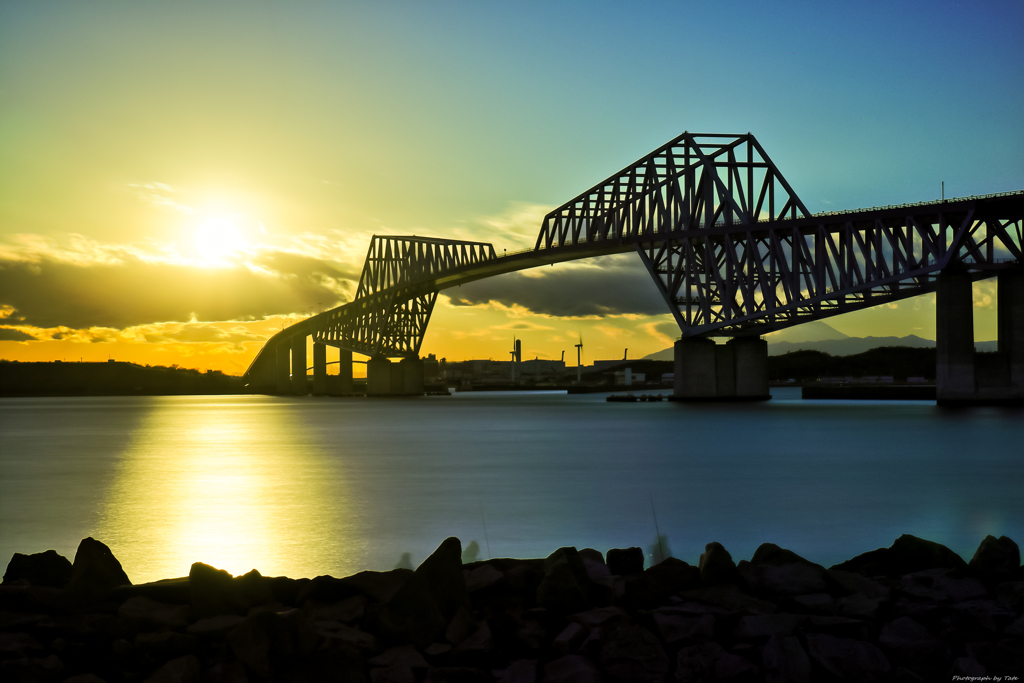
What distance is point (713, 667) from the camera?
5.71 metres

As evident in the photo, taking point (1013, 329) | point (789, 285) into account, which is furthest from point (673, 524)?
point (789, 285)

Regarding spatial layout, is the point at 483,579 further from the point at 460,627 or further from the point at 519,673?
the point at 519,673

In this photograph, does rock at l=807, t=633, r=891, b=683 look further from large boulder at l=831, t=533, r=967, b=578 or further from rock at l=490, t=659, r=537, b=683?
large boulder at l=831, t=533, r=967, b=578

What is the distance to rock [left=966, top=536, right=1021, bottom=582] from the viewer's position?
24.2 feet

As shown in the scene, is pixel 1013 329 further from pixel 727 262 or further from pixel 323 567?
pixel 323 567

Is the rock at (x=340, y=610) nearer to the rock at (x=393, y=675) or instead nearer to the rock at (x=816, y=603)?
the rock at (x=393, y=675)

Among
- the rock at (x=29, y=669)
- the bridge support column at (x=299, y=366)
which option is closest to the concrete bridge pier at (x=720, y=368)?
the rock at (x=29, y=669)

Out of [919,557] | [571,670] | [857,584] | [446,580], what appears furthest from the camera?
[919,557]

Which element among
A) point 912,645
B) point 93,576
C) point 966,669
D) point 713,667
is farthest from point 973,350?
point 93,576

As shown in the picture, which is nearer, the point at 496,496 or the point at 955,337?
the point at 496,496

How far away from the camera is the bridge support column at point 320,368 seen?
470 feet

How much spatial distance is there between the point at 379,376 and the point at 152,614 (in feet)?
391

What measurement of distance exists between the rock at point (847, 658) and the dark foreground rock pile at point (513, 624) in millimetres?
11

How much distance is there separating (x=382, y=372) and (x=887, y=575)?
11801 cm
